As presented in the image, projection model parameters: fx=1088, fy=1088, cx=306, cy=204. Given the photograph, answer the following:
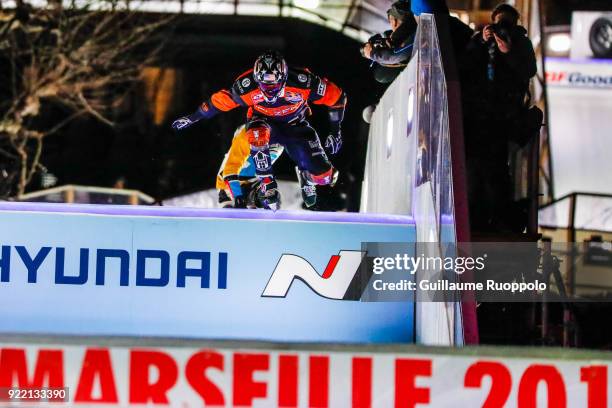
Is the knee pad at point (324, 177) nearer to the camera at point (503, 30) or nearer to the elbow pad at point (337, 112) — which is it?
the elbow pad at point (337, 112)

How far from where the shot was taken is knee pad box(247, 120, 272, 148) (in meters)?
9.07

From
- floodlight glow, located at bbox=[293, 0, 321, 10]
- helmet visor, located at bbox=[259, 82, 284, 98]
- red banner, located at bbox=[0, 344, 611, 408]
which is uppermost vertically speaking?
floodlight glow, located at bbox=[293, 0, 321, 10]

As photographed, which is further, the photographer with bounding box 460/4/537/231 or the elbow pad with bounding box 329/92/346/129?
the elbow pad with bounding box 329/92/346/129

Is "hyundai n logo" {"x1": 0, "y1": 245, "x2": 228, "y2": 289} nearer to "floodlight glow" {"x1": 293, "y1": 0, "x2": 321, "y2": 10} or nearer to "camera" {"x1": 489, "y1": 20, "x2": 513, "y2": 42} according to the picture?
"camera" {"x1": 489, "y1": 20, "x2": 513, "y2": 42}

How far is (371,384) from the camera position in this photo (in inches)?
243

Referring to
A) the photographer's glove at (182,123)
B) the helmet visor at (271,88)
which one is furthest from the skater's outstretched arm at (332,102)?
the photographer's glove at (182,123)

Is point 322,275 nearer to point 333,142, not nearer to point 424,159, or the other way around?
point 424,159

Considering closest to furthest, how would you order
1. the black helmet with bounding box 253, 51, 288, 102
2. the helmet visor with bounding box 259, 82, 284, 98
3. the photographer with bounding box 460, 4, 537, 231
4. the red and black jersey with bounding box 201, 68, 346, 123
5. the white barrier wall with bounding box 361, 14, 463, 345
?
the white barrier wall with bounding box 361, 14, 463, 345 → the photographer with bounding box 460, 4, 537, 231 → the black helmet with bounding box 253, 51, 288, 102 → the helmet visor with bounding box 259, 82, 284, 98 → the red and black jersey with bounding box 201, 68, 346, 123

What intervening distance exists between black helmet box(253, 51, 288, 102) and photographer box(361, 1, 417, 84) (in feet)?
2.96

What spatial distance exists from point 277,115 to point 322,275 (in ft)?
6.69

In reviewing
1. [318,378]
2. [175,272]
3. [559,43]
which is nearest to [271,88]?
[175,272]

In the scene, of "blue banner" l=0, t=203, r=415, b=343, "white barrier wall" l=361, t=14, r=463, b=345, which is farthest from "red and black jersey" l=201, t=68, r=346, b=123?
"blue banner" l=0, t=203, r=415, b=343

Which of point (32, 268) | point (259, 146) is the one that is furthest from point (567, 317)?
point (32, 268)

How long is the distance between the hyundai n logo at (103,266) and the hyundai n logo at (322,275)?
55cm
